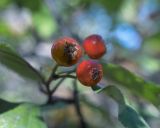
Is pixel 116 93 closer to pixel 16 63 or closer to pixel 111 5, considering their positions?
pixel 16 63

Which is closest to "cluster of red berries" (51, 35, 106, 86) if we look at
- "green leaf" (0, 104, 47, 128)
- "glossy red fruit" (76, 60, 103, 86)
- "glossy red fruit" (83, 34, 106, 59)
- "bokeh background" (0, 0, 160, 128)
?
"glossy red fruit" (76, 60, 103, 86)

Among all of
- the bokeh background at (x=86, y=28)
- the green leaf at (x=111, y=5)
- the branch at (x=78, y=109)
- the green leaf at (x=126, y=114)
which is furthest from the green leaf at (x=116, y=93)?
the green leaf at (x=111, y=5)

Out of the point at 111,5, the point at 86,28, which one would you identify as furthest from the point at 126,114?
the point at 86,28

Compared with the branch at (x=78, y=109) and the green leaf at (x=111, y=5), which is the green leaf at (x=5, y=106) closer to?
the branch at (x=78, y=109)

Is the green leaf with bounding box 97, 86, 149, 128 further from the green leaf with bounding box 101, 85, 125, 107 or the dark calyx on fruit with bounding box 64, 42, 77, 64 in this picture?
the dark calyx on fruit with bounding box 64, 42, 77, 64

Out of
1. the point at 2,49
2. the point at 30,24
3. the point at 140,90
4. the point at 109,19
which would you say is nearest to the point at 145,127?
the point at 140,90
